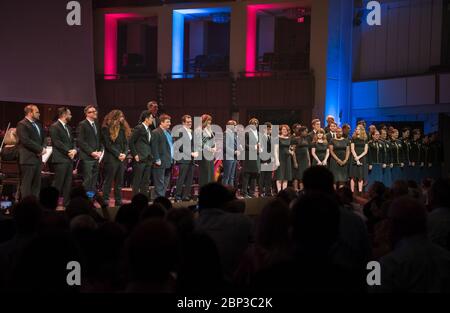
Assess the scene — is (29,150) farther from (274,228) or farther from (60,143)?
(274,228)

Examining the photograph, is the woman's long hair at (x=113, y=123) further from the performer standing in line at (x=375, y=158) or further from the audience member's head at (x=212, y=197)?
the performer standing in line at (x=375, y=158)

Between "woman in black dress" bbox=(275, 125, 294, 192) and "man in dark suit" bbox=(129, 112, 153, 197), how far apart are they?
3.70 metres

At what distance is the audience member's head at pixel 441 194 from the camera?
185 inches

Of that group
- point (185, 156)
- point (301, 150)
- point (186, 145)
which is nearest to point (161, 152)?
point (185, 156)

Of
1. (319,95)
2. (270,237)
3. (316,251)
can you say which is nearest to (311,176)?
(270,237)

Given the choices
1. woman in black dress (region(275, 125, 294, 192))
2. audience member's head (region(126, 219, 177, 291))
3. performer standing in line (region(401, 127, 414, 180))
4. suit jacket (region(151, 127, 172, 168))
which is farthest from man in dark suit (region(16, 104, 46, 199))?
performer standing in line (region(401, 127, 414, 180))

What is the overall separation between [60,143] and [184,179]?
Answer: 2878mm

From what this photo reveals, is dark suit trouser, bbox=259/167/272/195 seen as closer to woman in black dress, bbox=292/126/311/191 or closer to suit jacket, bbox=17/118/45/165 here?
woman in black dress, bbox=292/126/311/191

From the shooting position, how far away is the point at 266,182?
44.2ft

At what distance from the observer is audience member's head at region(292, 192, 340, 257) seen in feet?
9.50

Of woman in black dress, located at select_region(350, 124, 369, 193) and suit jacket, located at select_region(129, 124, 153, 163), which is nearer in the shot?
suit jacket, located at select_region(129, 124, 153, 163)

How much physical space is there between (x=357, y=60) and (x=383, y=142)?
6.11 m
